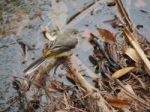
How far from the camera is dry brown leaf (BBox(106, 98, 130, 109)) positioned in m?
4.93

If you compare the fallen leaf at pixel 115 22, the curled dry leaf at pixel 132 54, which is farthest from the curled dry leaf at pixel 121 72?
the fallen leaf at pixel 115 22

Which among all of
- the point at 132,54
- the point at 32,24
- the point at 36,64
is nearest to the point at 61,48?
the point at 36,64

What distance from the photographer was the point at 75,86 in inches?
211

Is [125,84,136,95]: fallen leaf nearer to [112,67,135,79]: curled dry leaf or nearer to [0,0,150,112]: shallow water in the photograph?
[112,67,135,79]: curled dry leaf

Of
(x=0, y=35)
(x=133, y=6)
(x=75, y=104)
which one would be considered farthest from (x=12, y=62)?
(x=133, y=6)

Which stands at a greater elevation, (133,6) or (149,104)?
(133,6)

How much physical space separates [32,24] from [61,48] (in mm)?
1679

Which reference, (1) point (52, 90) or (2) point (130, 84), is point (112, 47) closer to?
(2) point (130, 84)

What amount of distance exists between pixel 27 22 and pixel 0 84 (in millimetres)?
1322

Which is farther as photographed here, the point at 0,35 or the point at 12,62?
the point at 0,35

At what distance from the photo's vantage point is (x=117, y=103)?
496 centimetres

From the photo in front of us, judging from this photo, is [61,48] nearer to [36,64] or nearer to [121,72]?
[36,64]

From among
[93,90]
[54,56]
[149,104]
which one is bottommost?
[149,104]

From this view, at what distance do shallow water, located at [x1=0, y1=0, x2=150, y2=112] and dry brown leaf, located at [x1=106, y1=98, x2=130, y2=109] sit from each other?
0.79 m
